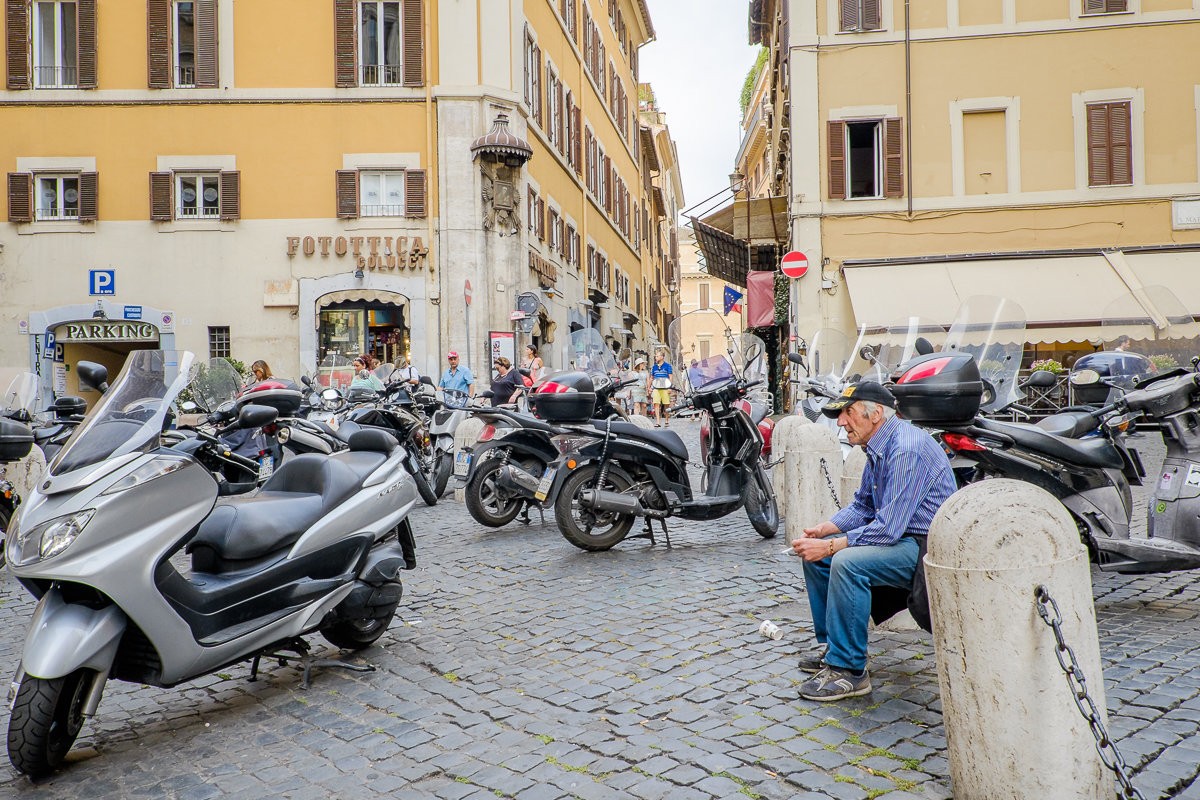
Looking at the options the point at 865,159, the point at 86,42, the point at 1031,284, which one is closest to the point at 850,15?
the point at 865,159

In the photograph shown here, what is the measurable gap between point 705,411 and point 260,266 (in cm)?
1522

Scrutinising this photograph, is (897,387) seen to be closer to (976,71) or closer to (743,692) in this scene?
(743,692)

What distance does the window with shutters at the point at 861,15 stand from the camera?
67.9ft

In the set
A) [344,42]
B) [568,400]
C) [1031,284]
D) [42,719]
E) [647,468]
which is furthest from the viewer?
[344,42]

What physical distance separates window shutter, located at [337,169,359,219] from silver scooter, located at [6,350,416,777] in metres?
17.3

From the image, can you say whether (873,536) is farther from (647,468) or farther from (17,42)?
(17,42)

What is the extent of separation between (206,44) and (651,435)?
17.6 m

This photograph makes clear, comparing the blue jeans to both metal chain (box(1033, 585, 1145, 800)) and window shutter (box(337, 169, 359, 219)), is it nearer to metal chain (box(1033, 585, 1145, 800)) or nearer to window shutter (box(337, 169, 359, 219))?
metal chain (box(1033, 585, 1145, 800))

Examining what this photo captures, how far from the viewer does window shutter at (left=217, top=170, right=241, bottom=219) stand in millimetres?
21062

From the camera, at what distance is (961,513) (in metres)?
2.92

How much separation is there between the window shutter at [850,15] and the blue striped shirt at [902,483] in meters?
18.8

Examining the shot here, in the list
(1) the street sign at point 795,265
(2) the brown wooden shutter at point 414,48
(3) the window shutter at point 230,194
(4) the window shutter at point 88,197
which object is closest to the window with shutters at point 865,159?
(1) the street sign at point 795,265

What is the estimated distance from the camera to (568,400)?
7.81 m

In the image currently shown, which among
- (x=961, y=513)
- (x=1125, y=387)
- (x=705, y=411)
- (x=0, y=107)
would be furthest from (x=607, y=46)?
(x=961, y=513)
